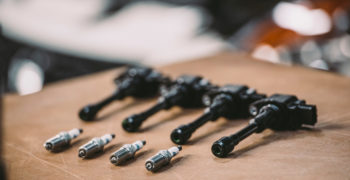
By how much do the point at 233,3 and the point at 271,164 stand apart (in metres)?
3.24

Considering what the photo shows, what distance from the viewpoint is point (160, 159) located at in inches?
39.8

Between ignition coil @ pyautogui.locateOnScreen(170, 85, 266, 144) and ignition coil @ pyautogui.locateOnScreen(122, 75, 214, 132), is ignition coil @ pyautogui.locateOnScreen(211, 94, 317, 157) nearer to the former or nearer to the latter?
ignition coil @ pyautogui.locateOnScreen(170, 85, 266, 144)

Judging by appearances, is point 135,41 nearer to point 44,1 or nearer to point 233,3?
A: point 44,1

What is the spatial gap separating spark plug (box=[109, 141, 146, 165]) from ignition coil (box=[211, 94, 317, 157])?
9.9 inches

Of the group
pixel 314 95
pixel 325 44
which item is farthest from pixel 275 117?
pixel 325 44

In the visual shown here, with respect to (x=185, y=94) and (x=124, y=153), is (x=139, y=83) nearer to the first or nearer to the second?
(x=185, y=94)

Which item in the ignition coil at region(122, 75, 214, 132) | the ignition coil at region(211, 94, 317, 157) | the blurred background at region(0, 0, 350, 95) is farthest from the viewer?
the blurred background at region(0, 0, 350, 95)

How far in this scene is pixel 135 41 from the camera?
3.12 m

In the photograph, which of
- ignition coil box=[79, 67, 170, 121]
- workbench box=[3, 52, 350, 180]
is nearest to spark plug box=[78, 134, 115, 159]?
workbench box=[3, 52, 350, 180]

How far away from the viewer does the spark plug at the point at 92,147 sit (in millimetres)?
1093

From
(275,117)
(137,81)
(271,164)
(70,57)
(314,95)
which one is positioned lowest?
(271,164)

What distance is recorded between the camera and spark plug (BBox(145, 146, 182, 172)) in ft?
3.28

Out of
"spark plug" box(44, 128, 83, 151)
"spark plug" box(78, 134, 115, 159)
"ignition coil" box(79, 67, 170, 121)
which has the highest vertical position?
"ignition coil" box(79, 67, 170, 121)

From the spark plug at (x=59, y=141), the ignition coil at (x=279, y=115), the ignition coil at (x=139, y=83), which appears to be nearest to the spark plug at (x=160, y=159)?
the ignition coil at (x=279, y=115)
